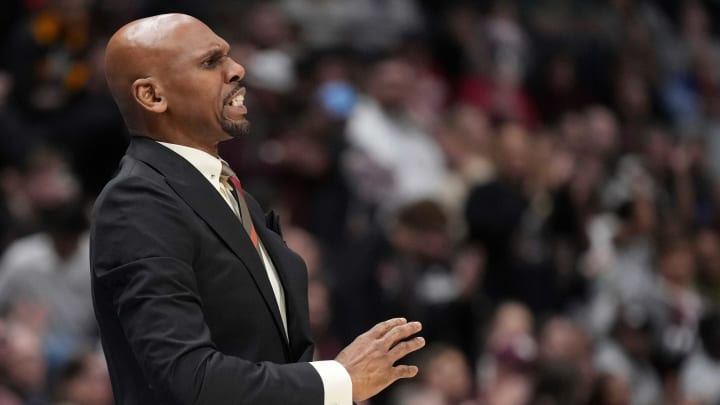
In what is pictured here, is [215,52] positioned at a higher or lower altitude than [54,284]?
higher

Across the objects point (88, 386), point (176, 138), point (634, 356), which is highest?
point (176, 138)

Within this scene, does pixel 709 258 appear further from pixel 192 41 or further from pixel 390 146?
pixel 192 41

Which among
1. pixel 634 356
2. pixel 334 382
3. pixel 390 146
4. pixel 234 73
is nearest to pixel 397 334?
pixel 334 382

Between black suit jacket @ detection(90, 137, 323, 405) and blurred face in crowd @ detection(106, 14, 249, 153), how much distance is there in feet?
0.20

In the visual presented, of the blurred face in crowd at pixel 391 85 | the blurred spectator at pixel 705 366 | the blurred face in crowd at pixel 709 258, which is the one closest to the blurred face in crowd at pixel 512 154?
the blurred face in crowd at pixel 391 85

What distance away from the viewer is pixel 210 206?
8.77 feet

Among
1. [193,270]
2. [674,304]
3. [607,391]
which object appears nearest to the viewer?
[193,270]

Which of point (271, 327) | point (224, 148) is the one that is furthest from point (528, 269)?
point (271, 327)

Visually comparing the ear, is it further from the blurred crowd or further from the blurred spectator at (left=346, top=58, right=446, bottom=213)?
the blurred spectator at (left=346, top=58, right=446, bottom=213)

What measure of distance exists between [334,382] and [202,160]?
50 cm

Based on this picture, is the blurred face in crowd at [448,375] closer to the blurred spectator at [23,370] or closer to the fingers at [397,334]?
the blurred spectator at [23,370]

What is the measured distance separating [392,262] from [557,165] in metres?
2.34

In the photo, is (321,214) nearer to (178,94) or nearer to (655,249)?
(655,249)

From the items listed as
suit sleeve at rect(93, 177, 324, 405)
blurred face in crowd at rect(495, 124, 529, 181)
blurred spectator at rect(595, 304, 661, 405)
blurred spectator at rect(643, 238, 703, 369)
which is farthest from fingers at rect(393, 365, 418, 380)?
blurred face in crowd at rect(495, 124, 529, 181)
